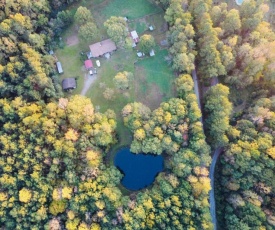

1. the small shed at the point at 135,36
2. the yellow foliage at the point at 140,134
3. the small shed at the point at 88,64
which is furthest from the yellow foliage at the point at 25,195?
the small shed at the point at 135,36

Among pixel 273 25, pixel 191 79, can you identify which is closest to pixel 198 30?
pixel 191 79

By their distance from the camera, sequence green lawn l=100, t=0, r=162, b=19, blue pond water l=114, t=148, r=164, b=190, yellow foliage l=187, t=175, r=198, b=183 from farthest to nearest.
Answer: green lawn l=100, t=0, r=162, b=19, blue pond water l=114, t=148, r=164, b=190, yellow foliage l=187, t=175, r=198, b=183

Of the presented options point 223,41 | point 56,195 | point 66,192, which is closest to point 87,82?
point 66,192

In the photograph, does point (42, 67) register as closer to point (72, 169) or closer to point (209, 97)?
point (72, 169)

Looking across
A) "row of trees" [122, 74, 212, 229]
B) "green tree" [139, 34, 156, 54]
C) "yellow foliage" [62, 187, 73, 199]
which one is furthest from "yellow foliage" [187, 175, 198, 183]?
"green tree" [139, 34, 156, 54]

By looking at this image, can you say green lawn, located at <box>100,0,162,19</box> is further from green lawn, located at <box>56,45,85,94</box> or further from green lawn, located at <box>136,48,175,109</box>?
green lawn, located at <box>56,45,85,94</box>

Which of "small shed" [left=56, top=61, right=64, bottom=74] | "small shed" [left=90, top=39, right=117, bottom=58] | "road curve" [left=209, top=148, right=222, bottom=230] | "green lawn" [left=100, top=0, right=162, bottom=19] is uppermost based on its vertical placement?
"green lawn" [left=100, top=0, right=162, bottom=19]

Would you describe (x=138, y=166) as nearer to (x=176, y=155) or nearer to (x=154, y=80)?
(x=176, y=155)

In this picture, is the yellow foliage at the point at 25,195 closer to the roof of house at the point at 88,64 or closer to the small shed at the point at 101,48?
the roof of house at the point at 88,64
